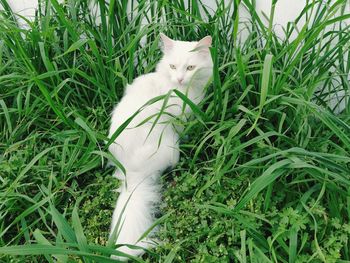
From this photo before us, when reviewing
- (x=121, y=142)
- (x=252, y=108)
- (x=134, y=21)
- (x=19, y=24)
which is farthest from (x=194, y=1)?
(x=19, y=24)

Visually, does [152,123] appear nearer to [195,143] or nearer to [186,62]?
[195,143]

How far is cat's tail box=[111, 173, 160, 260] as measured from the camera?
4.81 feet

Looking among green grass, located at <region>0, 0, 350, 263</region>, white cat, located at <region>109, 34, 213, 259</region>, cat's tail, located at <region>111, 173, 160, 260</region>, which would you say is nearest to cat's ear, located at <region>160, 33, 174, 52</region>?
white cat, located at <region>109, 34, 213, 259</region>

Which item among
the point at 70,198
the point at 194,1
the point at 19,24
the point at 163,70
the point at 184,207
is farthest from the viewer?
the point at 19,24

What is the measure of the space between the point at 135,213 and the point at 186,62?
696 mm

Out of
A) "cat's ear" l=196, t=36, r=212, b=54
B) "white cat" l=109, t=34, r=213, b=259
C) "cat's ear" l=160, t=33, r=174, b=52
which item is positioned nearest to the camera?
"white cat" l=109, t=34, r=213, b=259

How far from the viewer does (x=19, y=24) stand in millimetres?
2420

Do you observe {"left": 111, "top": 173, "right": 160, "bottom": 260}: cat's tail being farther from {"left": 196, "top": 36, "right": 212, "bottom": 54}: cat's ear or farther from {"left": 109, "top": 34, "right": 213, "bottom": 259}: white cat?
{"left": 196, "top": 36, "right": 212, "bottom": 54}: cat's ear

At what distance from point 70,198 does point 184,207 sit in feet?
1.63

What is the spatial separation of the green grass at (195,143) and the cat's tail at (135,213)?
0.06 meters

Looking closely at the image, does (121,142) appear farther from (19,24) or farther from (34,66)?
(19,24)

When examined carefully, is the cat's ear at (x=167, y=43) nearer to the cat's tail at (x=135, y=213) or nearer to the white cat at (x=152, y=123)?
the white cat at (x=152, y=123)

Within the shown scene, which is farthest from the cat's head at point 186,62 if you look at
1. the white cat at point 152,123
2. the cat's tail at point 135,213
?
the cat's tail at point 135,213

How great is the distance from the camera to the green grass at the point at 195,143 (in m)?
1.44
